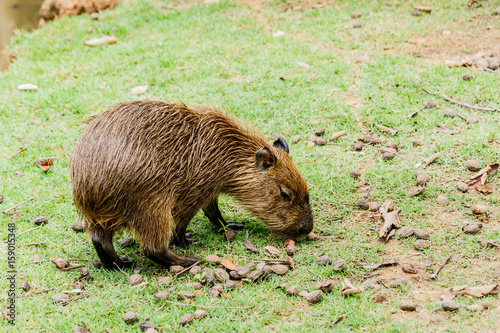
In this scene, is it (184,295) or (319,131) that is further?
(319,131)

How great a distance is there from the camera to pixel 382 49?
7430 mm

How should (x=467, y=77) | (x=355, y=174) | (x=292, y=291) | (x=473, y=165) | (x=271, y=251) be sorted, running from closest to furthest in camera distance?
1. (x=292, y=291)
2. (x=271, y=251)
3. (x=473, y=165)
4. (x=355, y=174)
5. (x=467, y=77)

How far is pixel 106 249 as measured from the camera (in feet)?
13.6

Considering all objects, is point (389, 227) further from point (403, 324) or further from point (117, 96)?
point (117, 96)

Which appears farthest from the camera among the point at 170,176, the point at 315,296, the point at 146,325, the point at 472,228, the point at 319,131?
the point at 319,131

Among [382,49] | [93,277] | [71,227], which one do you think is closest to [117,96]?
[71,227]

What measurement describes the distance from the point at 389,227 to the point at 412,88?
257cm

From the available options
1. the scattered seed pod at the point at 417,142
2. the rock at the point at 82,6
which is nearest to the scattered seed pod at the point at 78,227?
the scattered seed pod at the point at 417,142

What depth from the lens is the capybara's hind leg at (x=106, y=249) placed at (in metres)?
4.11

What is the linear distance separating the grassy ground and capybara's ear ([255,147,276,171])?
0.67 metres

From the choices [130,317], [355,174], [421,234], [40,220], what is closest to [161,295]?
[130,317]

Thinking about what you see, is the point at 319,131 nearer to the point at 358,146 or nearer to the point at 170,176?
the point at 358,146

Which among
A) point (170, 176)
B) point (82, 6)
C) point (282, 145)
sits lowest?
point (282, 145)

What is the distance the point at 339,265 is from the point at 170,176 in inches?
59.3
